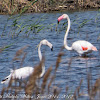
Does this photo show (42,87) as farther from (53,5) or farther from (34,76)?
(53,5)

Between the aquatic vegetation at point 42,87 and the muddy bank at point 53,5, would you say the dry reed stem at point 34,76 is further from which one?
the muddy bank at point 53,5

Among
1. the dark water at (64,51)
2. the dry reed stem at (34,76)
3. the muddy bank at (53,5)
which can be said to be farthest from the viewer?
the muddy bank at (53,5)

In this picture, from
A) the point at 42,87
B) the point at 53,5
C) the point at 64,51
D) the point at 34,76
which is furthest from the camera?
the point at 53,5

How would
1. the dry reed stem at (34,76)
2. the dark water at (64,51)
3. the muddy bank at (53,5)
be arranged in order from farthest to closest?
the muddy bank at (53,5) < the dark water at (64,51) < the dry reed stem at (34,76)

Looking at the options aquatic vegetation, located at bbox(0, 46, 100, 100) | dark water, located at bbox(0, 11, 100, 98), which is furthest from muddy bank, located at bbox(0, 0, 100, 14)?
aquatic vegetation, located at bbox(0, 46, 100, 100)

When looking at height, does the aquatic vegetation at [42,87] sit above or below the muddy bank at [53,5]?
above

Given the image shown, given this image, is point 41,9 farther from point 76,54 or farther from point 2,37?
point 76,54

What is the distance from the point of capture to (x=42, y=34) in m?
11.8

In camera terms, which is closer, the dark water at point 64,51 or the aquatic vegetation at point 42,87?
the aquatic vegetation at point 42,87

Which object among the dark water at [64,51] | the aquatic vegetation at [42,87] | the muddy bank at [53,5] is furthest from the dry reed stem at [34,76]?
the muddy bank at [53,5]

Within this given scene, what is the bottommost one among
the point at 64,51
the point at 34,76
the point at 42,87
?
the point at 64,51

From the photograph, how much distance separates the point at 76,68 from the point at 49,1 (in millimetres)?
9857

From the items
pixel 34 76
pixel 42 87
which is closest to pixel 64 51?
pixel 42 87

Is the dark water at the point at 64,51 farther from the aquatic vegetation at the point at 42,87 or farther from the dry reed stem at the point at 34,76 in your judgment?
the dry reed stem at the point at 34,76
